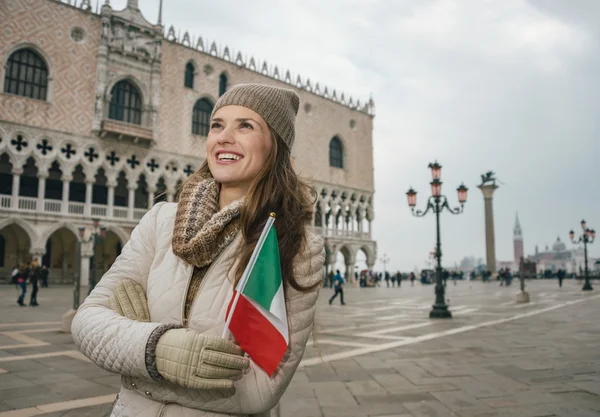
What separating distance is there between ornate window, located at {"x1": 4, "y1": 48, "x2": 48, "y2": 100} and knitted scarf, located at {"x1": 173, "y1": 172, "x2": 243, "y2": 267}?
2620cm

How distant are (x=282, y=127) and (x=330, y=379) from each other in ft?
11.4

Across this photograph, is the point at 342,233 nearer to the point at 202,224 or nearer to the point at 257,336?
the point at 202,224

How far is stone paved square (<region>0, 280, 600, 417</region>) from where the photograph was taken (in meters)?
3.51

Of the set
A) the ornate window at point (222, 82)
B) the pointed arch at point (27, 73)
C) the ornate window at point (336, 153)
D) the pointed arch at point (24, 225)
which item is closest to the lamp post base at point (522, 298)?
the pointed arch at point (24, 225)

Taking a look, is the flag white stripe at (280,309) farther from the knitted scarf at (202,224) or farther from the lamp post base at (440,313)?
the lamp post base at (440,313)

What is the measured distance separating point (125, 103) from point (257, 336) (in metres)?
28.2

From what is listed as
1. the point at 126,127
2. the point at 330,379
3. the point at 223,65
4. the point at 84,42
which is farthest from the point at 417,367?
the point at 223,65

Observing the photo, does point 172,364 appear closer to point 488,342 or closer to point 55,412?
point 55,412

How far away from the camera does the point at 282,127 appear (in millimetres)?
1595

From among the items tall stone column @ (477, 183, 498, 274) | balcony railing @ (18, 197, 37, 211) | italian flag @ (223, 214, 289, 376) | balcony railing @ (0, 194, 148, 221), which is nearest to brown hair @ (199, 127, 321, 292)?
italian flag @ (223, 214, 289, 376)

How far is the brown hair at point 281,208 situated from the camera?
55.2 inches

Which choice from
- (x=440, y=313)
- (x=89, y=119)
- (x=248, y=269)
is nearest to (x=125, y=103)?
(x=89, y=119)

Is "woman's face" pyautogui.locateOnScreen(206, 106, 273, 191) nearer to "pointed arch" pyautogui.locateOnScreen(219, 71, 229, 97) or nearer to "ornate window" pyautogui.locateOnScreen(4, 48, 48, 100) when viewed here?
"ornate window" pyautogui.locateOnScreen(4, 48, 48, 100)

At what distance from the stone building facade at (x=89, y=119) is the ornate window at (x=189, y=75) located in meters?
0.09
